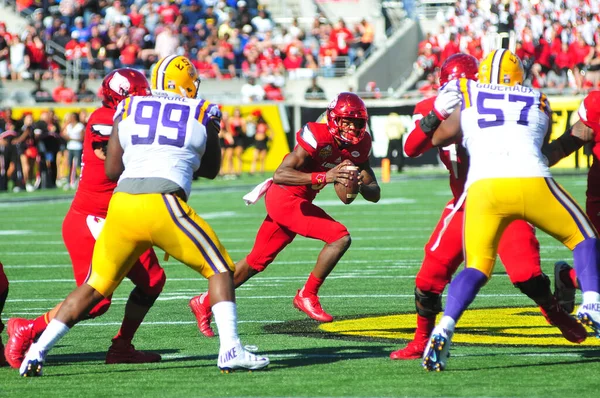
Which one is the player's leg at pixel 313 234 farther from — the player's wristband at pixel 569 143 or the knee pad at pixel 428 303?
the player's wristband at pixel 569 143

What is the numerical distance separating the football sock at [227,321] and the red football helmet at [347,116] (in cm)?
194

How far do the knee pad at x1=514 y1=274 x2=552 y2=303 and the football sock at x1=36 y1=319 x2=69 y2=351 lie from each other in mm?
2508

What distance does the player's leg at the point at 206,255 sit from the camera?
594 centimetres

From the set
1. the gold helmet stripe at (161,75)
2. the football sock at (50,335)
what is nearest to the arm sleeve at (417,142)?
the gold helmet stripe at (161,75)

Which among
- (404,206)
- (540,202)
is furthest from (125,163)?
(404,206)

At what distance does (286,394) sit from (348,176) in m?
2.04

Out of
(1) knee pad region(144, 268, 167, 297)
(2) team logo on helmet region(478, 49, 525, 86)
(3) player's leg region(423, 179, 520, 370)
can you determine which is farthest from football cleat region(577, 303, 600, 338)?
(1) knee pad region(144, 268, 167, 297)

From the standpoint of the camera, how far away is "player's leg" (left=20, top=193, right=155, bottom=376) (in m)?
5.95

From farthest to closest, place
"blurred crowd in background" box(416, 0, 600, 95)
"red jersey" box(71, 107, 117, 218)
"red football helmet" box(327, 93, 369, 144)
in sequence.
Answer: "blurred crowd in background" box(416, 0, 600, 95)
"red football helmet" box(327, 93, 369, 144)
"red jersey" box(71, 107, 117, 218)

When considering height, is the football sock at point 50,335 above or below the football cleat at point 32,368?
above

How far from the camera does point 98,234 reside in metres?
6.60

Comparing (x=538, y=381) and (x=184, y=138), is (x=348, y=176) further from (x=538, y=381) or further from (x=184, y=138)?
(x=538, y=381)

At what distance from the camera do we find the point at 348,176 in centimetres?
719

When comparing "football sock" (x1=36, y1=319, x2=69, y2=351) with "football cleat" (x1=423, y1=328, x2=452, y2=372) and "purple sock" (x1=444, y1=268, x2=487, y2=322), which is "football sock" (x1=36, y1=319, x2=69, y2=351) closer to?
"football cleat" (x1=423, y1=328, x2=452, y2=372)
